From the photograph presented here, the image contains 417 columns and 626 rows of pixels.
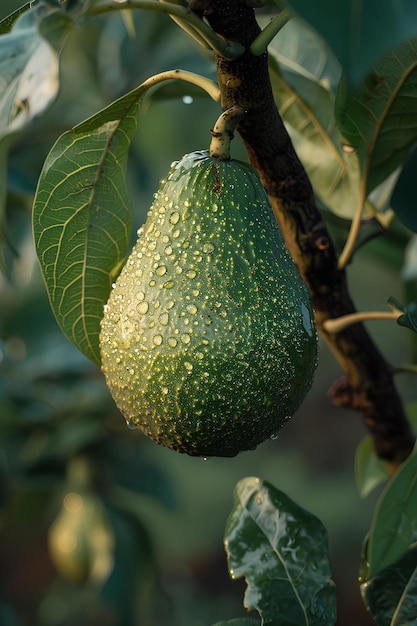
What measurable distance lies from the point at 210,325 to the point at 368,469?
1.99 ft

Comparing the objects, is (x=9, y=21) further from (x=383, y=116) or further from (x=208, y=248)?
(x=383, y=116)

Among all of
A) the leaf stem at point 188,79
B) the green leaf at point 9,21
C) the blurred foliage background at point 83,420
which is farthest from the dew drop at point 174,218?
the blurred foliage background at point 83,420

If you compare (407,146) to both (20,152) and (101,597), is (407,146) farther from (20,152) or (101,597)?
(101,597)

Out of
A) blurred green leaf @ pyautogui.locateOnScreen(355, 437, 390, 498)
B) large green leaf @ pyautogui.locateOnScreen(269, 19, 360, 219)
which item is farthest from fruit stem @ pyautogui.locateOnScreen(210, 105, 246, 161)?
blurred green leaf @ pyautogui.locateOnScreen(355, 437, 390, 498)

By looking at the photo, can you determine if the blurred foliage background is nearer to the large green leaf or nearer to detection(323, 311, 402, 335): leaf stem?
the large green leaf

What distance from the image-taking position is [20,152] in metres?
1.82

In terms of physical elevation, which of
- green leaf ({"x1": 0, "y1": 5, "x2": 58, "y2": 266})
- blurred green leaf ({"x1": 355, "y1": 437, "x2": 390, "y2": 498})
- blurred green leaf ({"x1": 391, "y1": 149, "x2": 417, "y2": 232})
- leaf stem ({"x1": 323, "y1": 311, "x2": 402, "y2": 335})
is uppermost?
green leaf ({"x1": 0, "y1": 5, "x2": 58, "y2": 266})

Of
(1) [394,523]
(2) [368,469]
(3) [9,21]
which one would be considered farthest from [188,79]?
(2) [368,469]

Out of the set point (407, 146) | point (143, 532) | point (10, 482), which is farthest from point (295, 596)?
point (143, 532)

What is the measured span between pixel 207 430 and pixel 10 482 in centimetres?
112

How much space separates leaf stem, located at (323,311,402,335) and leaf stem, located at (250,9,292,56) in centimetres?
31

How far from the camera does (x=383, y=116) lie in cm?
80

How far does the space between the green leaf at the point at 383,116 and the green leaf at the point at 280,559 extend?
0.37m

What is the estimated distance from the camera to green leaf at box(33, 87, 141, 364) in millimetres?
741
